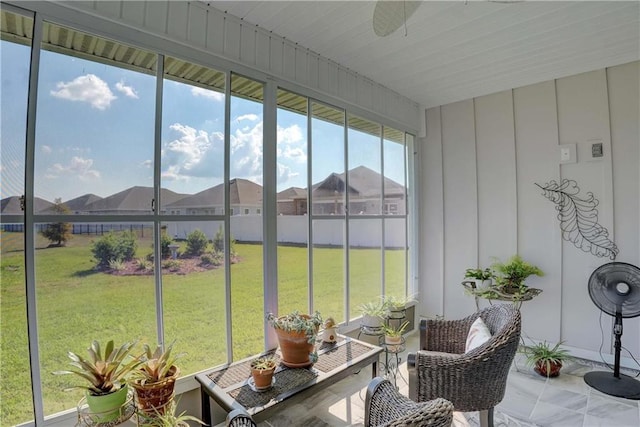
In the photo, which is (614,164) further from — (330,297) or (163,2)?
(163,2)

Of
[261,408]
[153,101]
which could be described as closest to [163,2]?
[153,101]

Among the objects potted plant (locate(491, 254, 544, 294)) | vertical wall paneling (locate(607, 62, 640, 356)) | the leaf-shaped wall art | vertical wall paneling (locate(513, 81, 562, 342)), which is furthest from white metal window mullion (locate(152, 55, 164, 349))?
vertical wall paneling (locate(607, 62, 640, 356))

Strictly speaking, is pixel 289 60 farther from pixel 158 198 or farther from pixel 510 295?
pixel 510 295

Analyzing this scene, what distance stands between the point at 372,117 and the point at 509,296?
2.22 metres

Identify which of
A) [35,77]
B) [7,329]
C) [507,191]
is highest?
[35,77]

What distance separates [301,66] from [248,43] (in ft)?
1.62

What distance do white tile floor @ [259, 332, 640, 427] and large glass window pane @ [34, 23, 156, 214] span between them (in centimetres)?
174

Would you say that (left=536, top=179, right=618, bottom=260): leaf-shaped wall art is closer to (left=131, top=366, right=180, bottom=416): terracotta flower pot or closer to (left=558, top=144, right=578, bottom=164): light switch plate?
(left=558, top=144, right=578, bottom=164): light switch plate

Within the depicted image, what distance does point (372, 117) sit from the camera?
3.30 metres

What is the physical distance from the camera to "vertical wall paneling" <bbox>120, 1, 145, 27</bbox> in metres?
1.67

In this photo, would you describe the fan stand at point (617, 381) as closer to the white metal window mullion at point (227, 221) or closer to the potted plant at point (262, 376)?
the potted plant at point (262, 376)

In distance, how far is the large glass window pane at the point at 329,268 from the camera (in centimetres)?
273

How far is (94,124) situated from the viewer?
1.64m

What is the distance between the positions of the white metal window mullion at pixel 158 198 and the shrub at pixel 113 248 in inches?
4.9
